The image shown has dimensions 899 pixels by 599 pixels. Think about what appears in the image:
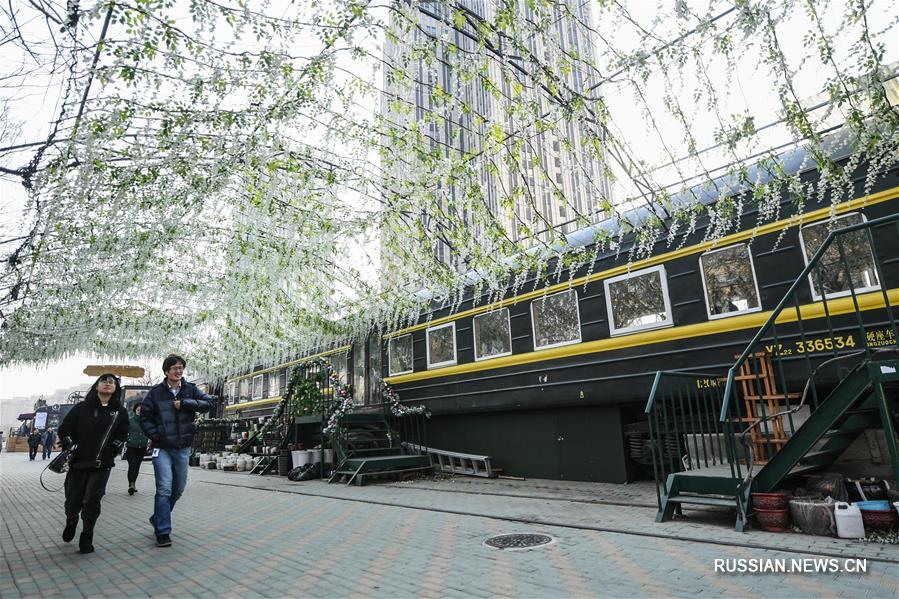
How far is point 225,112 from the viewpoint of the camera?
241 inches

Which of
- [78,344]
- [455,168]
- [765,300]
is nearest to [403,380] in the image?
[455,168]

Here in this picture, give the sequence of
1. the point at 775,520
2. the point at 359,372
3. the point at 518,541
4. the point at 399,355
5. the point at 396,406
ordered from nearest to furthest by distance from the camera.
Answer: the point at 775,520 → the point at 518,541 → the point at 396,406 → the point at 399,355 → the point at 359,372

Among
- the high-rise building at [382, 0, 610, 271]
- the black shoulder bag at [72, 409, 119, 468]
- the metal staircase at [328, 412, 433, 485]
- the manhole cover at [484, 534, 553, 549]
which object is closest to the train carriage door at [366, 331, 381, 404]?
the metal staircase at [328, 412, 433, 485]

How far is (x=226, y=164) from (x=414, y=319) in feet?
21.1

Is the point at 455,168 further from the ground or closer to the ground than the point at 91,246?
further from the ground

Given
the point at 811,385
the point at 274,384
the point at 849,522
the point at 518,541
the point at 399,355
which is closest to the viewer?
the point at 849,522

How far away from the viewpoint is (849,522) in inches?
164

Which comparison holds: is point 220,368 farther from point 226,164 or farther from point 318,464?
point 226,164

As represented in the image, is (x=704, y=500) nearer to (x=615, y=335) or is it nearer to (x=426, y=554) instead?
(x=426, y=554)

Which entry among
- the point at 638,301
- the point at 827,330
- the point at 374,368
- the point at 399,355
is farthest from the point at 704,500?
the point at 374,368

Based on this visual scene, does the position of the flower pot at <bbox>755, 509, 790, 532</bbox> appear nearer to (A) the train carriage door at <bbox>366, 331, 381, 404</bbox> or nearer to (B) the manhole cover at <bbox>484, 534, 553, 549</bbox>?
(B) the manhole cover at <bbox>484, 534, 553, 549</bbox>

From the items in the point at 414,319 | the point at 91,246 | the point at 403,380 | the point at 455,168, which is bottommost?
the point at 403,380

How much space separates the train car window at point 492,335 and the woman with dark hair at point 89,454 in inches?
269

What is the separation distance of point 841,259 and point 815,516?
135 inches
